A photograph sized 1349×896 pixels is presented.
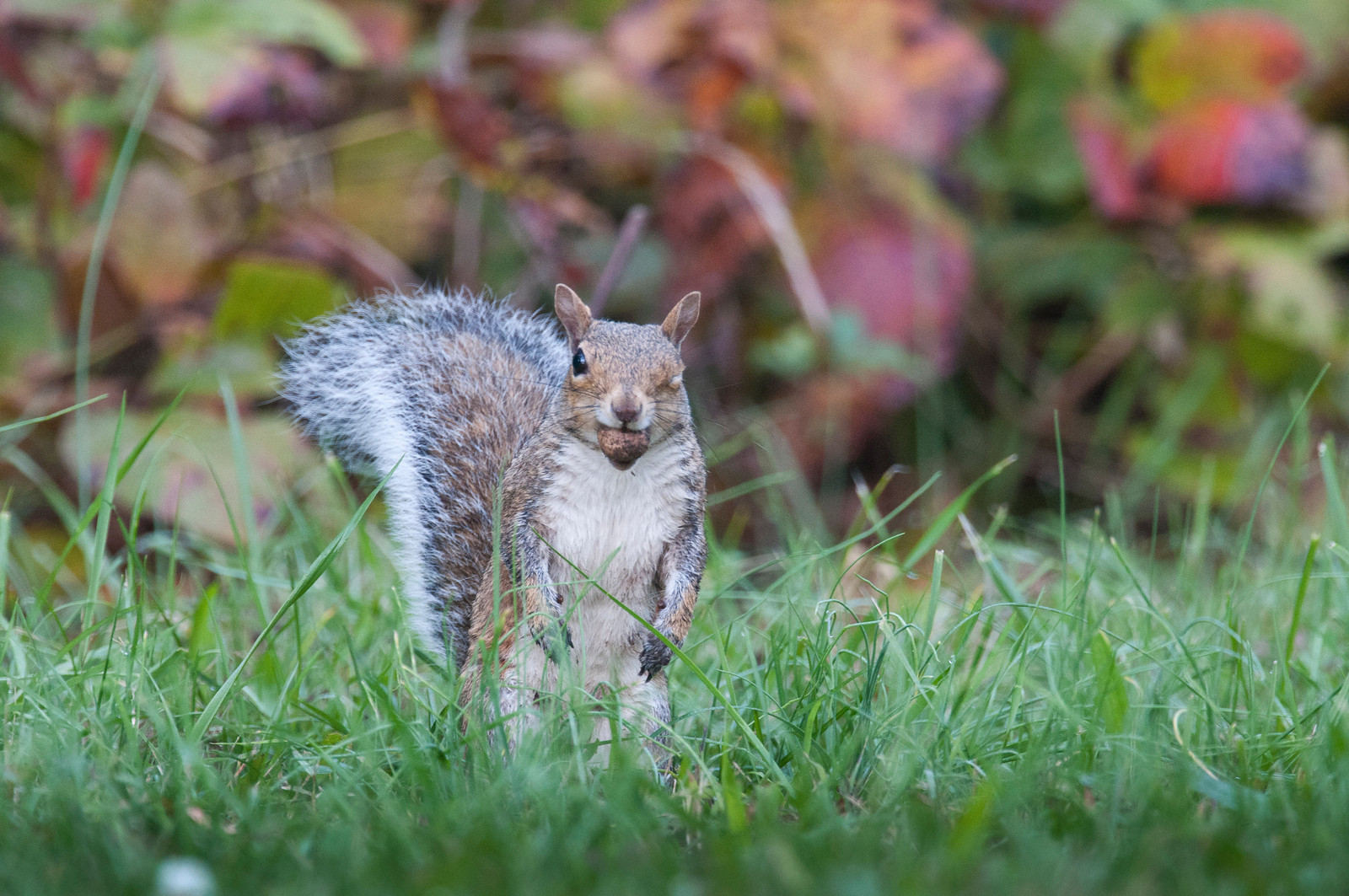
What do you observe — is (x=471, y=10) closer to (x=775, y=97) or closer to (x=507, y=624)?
(x=775, y=97)

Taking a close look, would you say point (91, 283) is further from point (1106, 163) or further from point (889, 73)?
point (1106, 163)

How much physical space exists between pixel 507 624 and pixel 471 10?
2.51 meters

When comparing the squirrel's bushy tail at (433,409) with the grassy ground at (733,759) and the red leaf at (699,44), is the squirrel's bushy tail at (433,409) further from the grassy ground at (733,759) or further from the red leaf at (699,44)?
the red leaf at (699,44)

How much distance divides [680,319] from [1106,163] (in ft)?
7.59

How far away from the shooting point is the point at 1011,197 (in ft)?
13.9

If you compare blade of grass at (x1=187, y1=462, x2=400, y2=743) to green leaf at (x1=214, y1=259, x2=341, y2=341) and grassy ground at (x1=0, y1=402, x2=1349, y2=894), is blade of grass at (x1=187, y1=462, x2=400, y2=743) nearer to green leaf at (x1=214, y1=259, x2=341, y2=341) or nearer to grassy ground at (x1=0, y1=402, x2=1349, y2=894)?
grassy ground at (x1=0, y1=402, x2=1349, y2=894)

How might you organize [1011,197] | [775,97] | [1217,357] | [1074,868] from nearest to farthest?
[1074,868] < [775,97] < [1217,357] < [1011,197]

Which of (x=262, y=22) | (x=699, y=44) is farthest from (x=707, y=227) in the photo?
(x=262, y=22)

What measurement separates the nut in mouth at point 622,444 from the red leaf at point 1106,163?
2444 mm

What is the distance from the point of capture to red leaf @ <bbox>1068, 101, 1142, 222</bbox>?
11.8 feet

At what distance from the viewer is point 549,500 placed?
5.49 ft

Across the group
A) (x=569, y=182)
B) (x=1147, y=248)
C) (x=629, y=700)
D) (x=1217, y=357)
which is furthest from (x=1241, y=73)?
(x=629, y=700)

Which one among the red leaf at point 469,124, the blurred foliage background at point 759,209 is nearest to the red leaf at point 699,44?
the blurred foliage background at point 759,209

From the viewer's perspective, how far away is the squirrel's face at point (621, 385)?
155cm
